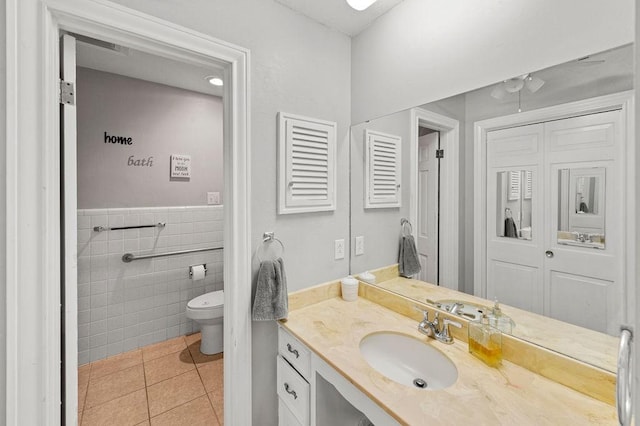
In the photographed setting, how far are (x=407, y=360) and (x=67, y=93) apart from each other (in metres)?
1.69

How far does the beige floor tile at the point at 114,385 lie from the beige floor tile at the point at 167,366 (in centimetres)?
5

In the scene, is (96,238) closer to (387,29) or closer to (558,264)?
(387,29)

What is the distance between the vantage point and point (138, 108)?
7.64 feet

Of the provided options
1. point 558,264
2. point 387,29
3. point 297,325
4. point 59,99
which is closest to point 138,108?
point 59,99

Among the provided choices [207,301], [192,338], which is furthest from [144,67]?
[192,338]

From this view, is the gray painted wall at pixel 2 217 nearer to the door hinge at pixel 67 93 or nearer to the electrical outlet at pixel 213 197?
the door hinge at pixel 67 93

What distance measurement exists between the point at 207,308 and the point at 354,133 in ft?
5.81

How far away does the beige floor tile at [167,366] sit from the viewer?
204cm

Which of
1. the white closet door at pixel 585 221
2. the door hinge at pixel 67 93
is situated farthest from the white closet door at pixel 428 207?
the door hinge at pixel 67 93

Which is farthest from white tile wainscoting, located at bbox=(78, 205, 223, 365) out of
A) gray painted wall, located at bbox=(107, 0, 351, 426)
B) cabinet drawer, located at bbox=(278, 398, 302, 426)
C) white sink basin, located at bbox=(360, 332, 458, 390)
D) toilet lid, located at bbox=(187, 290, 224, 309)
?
white sink basin, located at bbox=(360, 332, 458, 390)

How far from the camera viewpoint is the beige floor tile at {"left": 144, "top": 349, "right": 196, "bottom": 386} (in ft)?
6.69

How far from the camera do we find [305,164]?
145 centimetres

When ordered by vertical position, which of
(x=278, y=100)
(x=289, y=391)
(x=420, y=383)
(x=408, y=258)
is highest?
(x=278, y=100)

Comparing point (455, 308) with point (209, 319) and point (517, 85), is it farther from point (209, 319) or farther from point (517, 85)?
point (209, 319)
